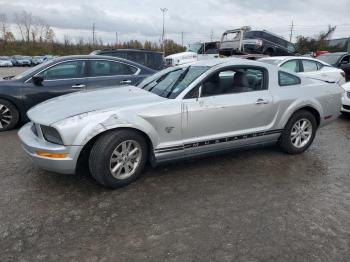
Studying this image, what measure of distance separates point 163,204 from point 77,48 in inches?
2534

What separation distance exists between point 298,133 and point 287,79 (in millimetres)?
849

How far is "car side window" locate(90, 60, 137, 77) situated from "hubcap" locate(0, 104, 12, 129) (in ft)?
5.70

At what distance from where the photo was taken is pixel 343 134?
5957 millimetres

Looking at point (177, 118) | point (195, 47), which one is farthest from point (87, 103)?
point (195, 47)

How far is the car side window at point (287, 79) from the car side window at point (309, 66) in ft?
15.4

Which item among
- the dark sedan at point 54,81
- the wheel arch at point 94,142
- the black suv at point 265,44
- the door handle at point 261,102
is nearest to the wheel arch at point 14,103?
the dark sedan at point 54,81

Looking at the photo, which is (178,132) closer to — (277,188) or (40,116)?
(277,188)

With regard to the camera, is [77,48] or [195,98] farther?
[77,48]

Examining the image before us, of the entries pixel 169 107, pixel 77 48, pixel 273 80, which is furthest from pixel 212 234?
pixel 77 48

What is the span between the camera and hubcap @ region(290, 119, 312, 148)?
4590 millimetres

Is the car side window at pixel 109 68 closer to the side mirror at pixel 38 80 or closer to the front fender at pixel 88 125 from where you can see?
the side mirror at pixel 38 80

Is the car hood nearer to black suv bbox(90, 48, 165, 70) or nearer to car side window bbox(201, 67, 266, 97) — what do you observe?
car side window bbox(201, 67, 266, 97)

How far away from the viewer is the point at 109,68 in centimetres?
638

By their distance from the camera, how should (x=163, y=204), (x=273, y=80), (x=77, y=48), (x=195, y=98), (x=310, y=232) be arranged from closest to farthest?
(x=310, y=232)
(x=163, y=204)
(x=195, y=98)
(x=273, y=80)
(x=77, y=48)
